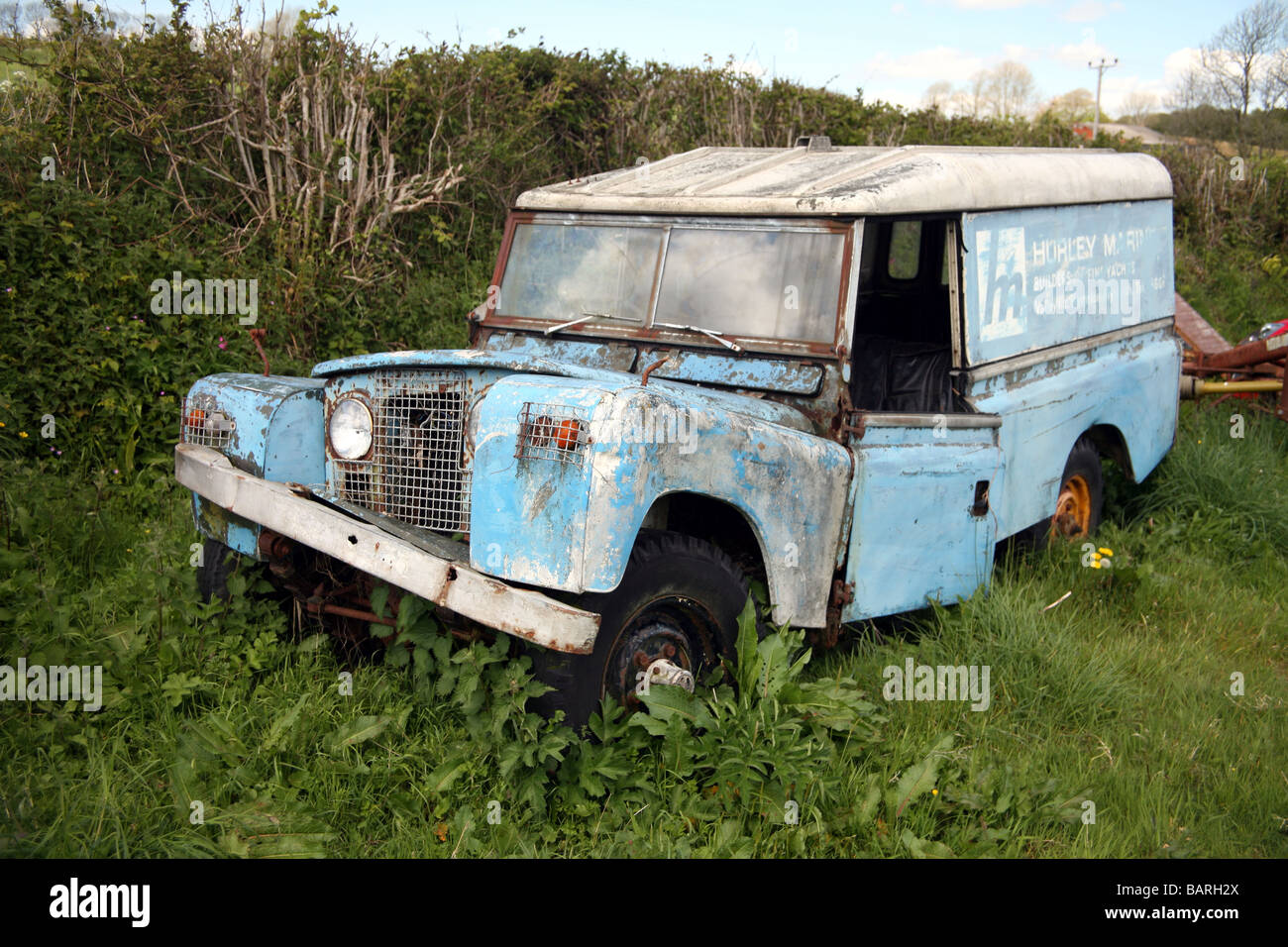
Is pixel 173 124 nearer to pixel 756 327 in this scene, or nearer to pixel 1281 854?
pixel 756 327

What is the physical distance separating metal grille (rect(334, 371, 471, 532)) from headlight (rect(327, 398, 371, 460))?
1.5 inches

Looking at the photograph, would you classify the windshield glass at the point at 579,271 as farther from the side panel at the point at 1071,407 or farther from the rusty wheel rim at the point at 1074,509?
the rusty wheel rim at the point at 1074,509

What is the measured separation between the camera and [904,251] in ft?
17.7

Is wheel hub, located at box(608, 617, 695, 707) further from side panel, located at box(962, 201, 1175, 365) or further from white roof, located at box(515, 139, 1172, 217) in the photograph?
side panel, located at box(962, 201, 1175, 365)

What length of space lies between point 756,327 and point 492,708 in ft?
5.69

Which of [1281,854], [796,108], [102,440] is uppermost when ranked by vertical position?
[796,108]

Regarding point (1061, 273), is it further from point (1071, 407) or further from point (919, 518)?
point (919, 518)

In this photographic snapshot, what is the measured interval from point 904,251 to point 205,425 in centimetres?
344

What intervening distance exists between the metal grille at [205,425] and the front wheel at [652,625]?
157cm

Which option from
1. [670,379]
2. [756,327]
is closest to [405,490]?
[670,379]

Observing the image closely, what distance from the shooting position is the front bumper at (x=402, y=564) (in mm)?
2775

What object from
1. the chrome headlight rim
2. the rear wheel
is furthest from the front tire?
the rear wheel

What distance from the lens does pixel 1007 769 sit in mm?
3268

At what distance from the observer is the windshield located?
3855 millimetres
